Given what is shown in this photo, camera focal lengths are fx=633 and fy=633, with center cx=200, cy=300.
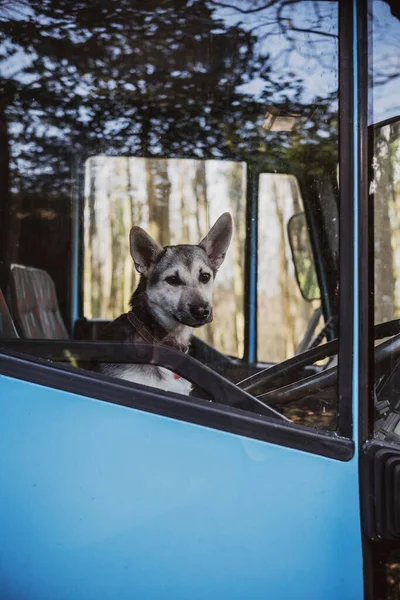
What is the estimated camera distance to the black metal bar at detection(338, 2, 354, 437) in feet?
4.35

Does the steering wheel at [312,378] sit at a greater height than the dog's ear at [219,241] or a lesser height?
lesser

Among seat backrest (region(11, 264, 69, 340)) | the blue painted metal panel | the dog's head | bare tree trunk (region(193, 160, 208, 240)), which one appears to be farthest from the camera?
bare tree trunk (region(193, 160, 208, 240))

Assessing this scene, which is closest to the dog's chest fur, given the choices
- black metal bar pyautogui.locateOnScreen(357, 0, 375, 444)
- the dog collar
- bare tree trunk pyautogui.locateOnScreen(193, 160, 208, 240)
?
the dog collar

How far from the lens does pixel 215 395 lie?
56.2 inches

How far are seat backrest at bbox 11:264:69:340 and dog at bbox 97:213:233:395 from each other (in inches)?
18.6

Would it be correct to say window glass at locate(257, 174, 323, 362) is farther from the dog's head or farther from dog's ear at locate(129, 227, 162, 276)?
dog's ear at locate(129, 227, 162, 276)

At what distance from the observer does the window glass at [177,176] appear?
6.35 feet

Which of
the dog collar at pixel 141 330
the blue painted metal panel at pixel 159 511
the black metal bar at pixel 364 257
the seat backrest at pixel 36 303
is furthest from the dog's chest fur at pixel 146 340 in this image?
the seat backrest at pixel 36 303

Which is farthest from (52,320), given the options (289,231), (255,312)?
(289,231)

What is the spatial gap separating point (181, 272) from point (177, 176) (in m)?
0.80

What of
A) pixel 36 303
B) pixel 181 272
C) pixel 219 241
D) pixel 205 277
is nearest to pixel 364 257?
pixel 219 241

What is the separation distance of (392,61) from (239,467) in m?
0.94

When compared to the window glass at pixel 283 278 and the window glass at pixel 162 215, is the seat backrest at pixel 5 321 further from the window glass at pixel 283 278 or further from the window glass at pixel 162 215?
the window glass at pixel 283 278

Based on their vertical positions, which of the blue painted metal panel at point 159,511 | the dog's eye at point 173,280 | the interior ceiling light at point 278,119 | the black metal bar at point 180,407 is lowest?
the blue painted metal panel at point 159,511
